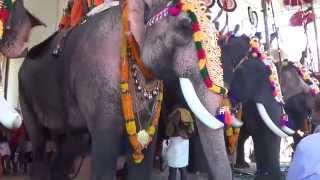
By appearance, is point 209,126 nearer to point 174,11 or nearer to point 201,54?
point 201,54

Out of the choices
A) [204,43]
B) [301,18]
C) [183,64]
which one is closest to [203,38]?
[204,43]

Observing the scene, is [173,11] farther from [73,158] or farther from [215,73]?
[73,158]

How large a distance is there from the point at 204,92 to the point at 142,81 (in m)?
0.36

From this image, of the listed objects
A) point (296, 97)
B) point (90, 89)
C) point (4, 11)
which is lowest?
point (296, 97)

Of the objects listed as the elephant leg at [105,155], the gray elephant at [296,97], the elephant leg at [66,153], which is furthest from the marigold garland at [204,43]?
the gray elephant at [296,97]

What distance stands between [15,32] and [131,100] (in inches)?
25.4

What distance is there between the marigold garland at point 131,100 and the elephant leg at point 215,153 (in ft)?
0.92

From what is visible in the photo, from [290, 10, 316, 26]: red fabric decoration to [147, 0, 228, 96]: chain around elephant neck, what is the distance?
619 centimetres

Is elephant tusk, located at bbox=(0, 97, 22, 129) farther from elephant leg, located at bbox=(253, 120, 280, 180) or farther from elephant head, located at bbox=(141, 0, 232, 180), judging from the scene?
elephant leg, located at bbox=(253, 120, 280, 180)

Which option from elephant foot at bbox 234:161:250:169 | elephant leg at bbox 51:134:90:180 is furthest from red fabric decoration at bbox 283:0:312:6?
elephant leg at bbox 51:134:90:180

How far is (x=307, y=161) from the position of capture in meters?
1.71

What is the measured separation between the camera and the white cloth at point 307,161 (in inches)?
66.7

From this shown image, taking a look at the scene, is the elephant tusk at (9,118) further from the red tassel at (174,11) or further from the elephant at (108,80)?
the red tassel at (174,11)

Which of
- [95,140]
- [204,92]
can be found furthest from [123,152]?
[204,92]
